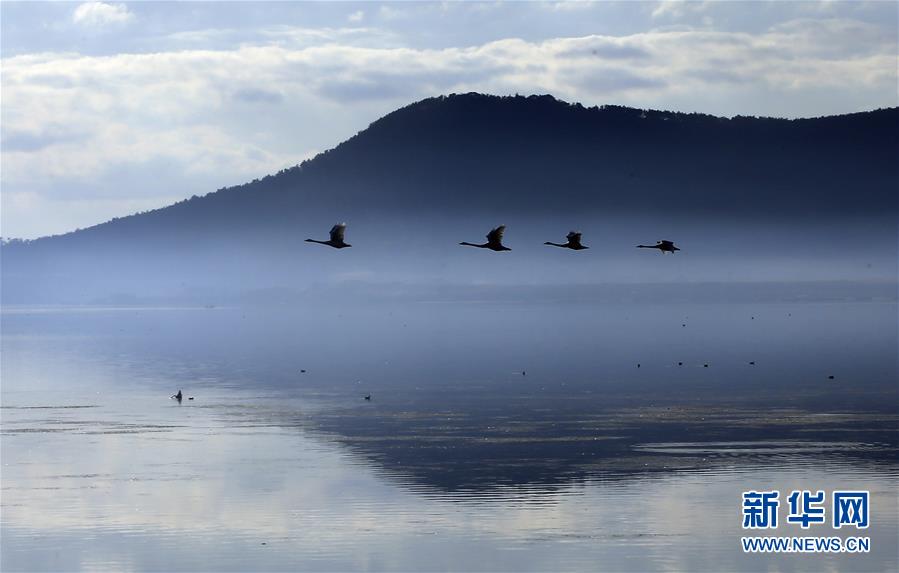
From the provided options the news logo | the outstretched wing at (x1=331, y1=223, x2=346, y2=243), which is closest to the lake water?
the news logo

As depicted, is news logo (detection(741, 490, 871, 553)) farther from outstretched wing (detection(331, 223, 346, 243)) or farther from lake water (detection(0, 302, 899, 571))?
outstretched wing (detection(331, 223, 346, 243))

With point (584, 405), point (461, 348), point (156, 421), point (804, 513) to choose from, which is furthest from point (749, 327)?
point (804, 513)

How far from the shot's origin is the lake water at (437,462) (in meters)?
Answer: 39.0

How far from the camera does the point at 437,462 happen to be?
51469 mm

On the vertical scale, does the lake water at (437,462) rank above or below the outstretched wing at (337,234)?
below

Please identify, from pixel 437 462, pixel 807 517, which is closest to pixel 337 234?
pixel 437 462

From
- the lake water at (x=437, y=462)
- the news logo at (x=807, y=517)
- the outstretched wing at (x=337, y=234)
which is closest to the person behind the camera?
the lake water at (x=437, y=462)

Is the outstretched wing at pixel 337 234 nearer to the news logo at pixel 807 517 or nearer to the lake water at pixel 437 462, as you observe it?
the lake water at pixel 437 462

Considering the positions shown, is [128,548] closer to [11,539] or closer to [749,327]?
[11,539]

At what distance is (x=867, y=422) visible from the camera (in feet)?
203

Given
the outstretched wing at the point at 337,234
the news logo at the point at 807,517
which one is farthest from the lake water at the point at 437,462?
the outstretched wing at the point at 337,234

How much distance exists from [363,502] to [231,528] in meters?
4.56

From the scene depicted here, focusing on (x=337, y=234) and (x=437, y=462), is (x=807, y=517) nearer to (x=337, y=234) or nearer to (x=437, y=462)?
(x=437, y=462)

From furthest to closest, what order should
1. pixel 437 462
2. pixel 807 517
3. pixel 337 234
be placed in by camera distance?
pixel 337 234
pixel 437 462
pixel 807 517
